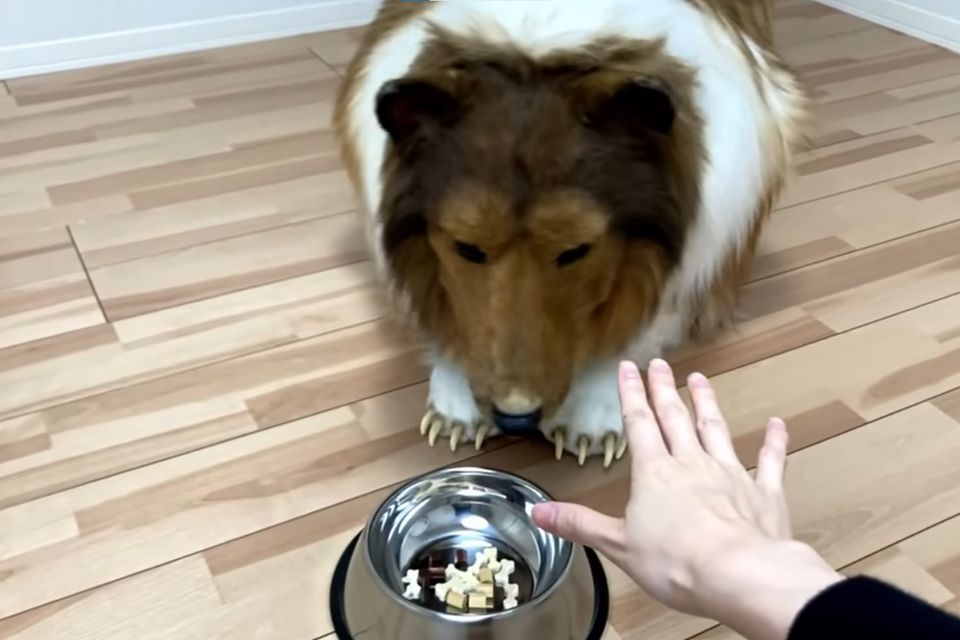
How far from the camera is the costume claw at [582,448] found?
5.52 ft

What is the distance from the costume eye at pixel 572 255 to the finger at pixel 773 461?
16.9 inches

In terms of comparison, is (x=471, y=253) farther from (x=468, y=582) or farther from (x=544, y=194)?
(x=468, y=582)

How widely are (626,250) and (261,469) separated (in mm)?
687

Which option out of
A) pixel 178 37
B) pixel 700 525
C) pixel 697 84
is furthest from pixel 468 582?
pixel 178 37

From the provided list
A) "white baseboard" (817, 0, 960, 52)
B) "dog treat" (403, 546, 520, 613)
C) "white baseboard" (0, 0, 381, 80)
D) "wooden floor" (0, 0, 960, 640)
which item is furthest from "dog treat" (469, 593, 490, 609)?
"white baseboard" (817, 0, 960, 52)

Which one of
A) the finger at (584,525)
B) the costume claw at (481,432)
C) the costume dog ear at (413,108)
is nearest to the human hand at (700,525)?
the finger at (584,525)

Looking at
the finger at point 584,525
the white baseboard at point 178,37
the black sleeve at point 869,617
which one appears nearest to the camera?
the black sleeve at point 869,617

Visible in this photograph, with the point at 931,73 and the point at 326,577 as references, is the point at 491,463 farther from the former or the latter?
the point at 931,73

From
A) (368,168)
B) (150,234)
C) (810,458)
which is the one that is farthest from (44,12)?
(810,458)

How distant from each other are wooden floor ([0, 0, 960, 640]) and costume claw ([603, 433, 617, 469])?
27 mm

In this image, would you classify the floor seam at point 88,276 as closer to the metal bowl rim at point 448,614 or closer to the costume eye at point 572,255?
the metal bowl rim at point 448,614

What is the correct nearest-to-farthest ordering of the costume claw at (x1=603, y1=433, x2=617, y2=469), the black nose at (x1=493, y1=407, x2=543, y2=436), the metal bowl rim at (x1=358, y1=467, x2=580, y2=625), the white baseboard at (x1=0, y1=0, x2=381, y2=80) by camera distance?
1. the metal bowl rim at (x1=358, y1=467, x2=580, y2=625)
2. the black nose at (x1=493, y1=407, x2=543, y2=436)
3. the costume claw at (x1=603, y1=433, x2=617, y2=469)
4. the white baseboard at (x1=0, y1=0, x2=381, y2=80)

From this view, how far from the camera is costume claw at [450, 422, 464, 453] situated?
1709mm

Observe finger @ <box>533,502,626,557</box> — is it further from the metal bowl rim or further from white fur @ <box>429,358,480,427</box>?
white fur @ <box>429,358,480,427</box>
